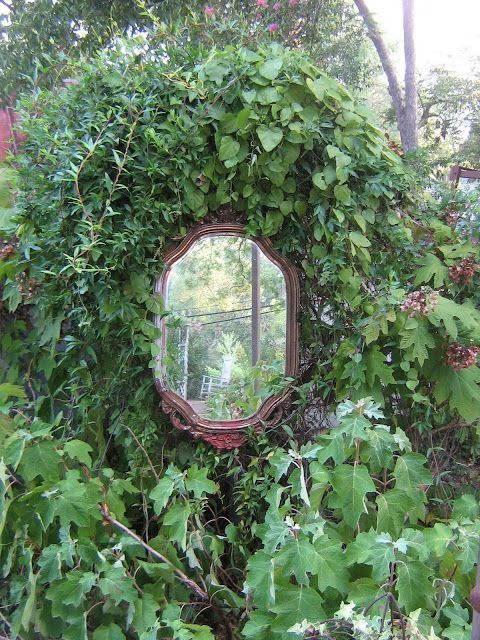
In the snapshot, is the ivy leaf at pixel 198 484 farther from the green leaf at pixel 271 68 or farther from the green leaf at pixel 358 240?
the green leaf at pixel 271 68

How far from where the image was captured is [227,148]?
2.10 metres

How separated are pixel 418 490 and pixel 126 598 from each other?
0.91 meters

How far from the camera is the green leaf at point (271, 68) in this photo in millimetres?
2070

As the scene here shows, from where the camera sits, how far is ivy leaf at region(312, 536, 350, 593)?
1.41m

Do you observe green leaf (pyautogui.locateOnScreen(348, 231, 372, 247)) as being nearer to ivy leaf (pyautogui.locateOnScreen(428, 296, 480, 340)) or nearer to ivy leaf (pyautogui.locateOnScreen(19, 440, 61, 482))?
ivy leaf (pyautogui.locateOnScreen(428, 296, 480, 340))

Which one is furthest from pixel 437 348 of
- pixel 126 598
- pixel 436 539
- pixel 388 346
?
pixel 126 598

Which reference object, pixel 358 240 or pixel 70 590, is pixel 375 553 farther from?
pixel 358 240

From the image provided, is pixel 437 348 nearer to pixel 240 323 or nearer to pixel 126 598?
pixel 240 323

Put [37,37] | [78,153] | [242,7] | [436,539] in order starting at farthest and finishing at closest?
[242,7] < [37,37] < [78,153] < [436,539]

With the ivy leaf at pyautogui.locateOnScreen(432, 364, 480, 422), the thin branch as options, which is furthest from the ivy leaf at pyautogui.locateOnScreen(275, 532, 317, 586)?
the ivy leaf at pyautogui.locateOnScreen(432, 364, 480, 422)

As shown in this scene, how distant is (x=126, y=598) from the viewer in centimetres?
162

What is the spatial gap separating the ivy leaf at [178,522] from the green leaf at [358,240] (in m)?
1.13

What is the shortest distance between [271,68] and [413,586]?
5.73ft

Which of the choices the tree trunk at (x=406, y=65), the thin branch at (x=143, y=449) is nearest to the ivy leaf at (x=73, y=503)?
the thin branch at (x=143, y=449)
